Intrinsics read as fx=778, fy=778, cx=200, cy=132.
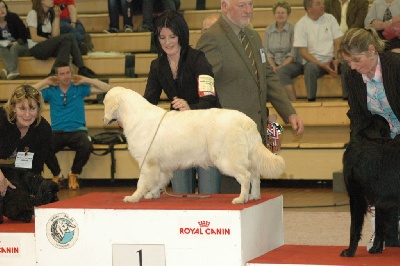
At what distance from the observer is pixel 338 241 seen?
5883mm

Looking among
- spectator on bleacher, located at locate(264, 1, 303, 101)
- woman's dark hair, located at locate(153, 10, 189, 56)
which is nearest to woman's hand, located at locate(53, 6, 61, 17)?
spectator on bleacher, located at locate(264, 1, 303, 101)

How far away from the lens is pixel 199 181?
4609 mm

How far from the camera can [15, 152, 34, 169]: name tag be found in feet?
15.9

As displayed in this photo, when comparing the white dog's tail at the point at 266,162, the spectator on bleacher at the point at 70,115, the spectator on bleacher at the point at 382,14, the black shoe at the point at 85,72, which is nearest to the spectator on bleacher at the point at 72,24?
the black shoe at the point at 85,72

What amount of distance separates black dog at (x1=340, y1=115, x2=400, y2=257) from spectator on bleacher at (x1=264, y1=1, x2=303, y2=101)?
5.94m

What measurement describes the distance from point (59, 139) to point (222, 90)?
185 inches

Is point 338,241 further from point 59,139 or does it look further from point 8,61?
point 8,61

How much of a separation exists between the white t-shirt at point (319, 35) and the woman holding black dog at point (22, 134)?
528cm

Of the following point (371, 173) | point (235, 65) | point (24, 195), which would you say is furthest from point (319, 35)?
point (371, 173)

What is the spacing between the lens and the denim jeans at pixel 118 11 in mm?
11009

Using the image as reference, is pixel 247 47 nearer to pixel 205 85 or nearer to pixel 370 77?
pixel 205 85

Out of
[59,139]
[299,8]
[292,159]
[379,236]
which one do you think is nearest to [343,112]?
[292,159]

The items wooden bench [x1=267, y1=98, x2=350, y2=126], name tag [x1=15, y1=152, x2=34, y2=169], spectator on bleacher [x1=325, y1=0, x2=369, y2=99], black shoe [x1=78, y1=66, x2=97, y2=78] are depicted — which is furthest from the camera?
black shoe [x1=78, y1=66, x2=97, y2=78]

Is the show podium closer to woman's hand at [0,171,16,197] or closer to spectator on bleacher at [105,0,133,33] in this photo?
woman's hand at [0,171,16,197]
